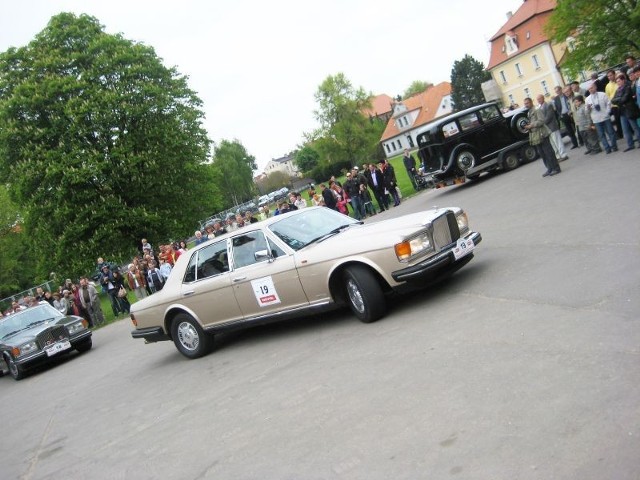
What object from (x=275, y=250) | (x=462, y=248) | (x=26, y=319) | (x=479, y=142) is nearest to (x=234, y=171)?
(x=479, y=142)

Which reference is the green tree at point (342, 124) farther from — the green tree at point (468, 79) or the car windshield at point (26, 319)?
the car windshield at point (26, 319)

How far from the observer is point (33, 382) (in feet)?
41.7

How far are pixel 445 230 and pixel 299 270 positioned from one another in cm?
193

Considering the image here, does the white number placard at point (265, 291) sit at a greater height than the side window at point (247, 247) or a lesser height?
lesser

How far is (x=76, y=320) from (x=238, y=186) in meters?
95.8

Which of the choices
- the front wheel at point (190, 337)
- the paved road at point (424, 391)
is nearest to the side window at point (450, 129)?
the paved road at point (424, 391)

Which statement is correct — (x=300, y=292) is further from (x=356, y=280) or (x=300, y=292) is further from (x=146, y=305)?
(x=146, y=305)

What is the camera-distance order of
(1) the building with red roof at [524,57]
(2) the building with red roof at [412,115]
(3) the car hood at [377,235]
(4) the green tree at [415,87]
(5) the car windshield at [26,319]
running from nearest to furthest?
(3) the car hood at [377,235] → (5) the car windshield at [26,319] → (1) the building with red roof at [524,57] → (2) the building with red roof at [412,115] → (4) the green tree at [415,87]

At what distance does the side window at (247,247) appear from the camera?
8.03 metres

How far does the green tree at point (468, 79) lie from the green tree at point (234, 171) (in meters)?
41.0

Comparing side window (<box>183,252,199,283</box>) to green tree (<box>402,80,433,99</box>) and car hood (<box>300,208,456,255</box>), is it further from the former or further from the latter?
green tree (<box>402,80,433,99</box>)

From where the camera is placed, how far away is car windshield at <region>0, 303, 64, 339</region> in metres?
14.5

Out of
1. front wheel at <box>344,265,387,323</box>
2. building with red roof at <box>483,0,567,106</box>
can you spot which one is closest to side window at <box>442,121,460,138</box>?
front wheel at <box>344,265,387,323</box>

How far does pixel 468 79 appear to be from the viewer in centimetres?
9988
